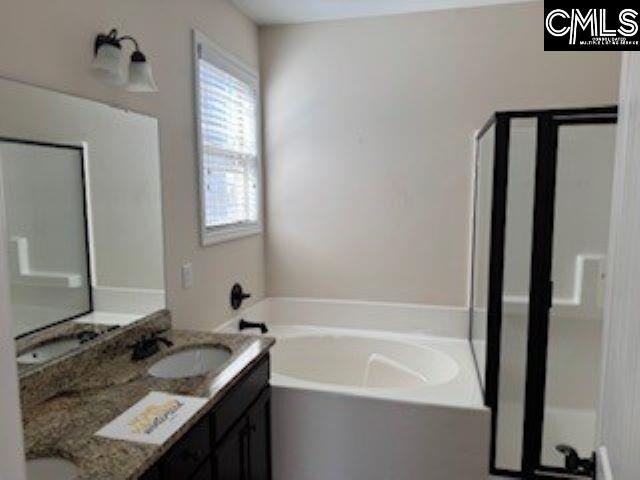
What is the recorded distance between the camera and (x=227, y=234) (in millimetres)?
2736

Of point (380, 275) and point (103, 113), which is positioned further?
point (380, 275)

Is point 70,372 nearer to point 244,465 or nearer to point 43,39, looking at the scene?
point 244,465

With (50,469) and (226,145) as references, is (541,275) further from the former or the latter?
(50,469)

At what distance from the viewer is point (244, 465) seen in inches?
71.3

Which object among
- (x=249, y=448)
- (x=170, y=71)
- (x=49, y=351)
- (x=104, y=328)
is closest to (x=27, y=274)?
(x=49, y=351)

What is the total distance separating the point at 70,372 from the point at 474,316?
7.19 feet

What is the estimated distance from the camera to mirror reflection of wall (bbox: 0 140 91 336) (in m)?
1.42

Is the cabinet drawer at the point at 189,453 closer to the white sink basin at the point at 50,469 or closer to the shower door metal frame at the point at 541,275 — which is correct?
the white sink basin at the point at 50,469

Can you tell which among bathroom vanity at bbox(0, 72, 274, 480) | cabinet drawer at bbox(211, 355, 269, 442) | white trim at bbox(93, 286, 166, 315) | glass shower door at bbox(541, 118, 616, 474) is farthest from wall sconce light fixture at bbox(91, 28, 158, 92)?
glass shower door at bbox(541, 118, 616, 474)

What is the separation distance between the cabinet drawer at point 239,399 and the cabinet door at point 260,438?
0.06 m

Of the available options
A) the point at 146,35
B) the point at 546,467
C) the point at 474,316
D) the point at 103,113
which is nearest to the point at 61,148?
the point at 103,113

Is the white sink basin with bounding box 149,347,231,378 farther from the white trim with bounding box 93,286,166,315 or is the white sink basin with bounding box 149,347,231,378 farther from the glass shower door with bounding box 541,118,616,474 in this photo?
the glass shower door with bounding box 541,118,616,474

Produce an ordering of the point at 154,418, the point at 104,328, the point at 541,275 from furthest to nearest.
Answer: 1. the point at 541,275
2. the point at 104,328
3. the point at 154,418

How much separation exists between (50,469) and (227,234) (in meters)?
1.70
